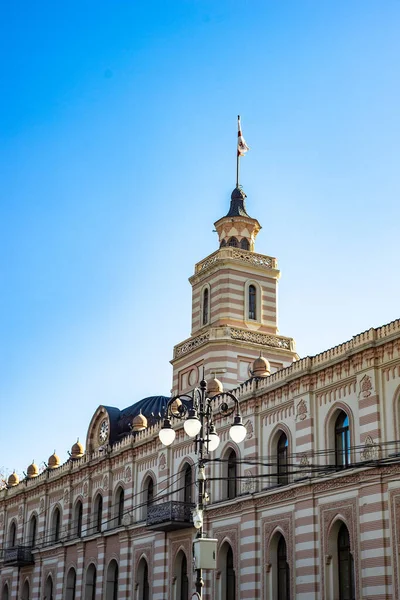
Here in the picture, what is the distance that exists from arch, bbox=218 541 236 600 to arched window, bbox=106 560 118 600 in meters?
9.94

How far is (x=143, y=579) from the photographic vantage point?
38.7m

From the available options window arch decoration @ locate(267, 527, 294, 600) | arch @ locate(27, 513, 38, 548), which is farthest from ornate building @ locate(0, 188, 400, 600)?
arch @ locate(27, 513, 38, 548)

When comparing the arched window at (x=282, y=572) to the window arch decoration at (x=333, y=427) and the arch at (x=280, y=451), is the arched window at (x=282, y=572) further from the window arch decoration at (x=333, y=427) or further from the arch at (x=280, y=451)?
the window arch decoration at (x=333, y=427)

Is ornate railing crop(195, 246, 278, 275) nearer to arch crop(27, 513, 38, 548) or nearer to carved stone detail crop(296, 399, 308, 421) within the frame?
carved stone detail crop(296, 399, 308, 421)

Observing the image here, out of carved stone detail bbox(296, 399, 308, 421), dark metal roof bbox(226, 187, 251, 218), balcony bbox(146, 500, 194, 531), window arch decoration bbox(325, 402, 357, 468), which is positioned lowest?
balcony bbox(146, 500, 194, 531)

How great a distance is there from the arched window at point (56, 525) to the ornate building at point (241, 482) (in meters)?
0.09

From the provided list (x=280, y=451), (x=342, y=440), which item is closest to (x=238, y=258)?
(x=280, y=451)

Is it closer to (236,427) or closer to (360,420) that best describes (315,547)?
(360,420)

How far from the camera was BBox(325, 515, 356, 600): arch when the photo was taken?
26.6m

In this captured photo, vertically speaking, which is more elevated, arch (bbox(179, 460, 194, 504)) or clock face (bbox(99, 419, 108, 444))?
clock face (bbox(99, 419, 108, 444))

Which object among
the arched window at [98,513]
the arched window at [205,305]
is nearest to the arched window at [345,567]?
the arched window at [98,513]

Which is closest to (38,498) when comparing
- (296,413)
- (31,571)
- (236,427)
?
(31,571)

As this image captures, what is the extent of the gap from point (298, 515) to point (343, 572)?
8.16ft

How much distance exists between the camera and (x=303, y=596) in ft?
91.0
